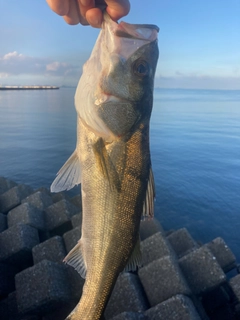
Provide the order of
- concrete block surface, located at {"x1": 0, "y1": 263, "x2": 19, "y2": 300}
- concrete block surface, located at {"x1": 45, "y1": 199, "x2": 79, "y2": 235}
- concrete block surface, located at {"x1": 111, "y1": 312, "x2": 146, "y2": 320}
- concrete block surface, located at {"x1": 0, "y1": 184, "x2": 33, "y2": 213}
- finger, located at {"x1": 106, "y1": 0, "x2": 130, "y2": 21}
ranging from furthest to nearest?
concrete block surface, located at {"x1": 0, "y1": 184, "x2": 33, "y2": 213} → concrete block surface, located at {"x1": 45, "y1": 199, "x2": 79, "y2": 235} → concrete block surface, located at {"x1": 0, "y1": 263, "x2": 19, "y2": 300} → concrete block surface, located at {"x1": 111, "y1": 312, "x2": 146, "y2": 320} → finger, located at {"x1": 106, "y1": 0, "x2": 130, "y2": 21}

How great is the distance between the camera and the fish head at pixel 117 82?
2.13 meters

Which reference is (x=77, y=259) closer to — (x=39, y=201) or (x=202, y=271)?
(x=202, y=271)

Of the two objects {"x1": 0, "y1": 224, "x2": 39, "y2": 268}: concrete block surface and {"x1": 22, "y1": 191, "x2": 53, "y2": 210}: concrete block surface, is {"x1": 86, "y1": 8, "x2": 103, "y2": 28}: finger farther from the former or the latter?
{"x1": 22, "y1": 191, "x2": 53, "y2": 210}: concrete block surface

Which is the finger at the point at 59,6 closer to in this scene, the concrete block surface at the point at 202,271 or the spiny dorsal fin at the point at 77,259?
the spiny dorsal fin at the point at 77,259

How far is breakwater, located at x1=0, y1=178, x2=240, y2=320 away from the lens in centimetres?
415

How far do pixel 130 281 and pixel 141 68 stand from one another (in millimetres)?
3383

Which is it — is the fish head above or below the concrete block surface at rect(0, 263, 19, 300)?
above

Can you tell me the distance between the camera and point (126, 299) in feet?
14.0

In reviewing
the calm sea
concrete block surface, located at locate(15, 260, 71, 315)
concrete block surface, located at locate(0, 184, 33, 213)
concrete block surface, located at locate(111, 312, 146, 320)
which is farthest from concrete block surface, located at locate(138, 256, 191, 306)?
concrete block surface, located at locate(0, 184, 33, 213)

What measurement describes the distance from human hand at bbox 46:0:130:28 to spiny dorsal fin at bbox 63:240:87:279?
180cm

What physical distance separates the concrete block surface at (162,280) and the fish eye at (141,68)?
331cm

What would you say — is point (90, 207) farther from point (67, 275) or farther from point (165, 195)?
point (165, 195)

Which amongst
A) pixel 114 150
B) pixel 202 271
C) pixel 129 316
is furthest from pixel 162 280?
pixel 114 150

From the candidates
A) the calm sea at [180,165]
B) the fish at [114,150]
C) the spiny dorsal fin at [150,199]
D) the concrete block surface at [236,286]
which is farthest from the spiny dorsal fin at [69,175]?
the calm sea at [180,165]
